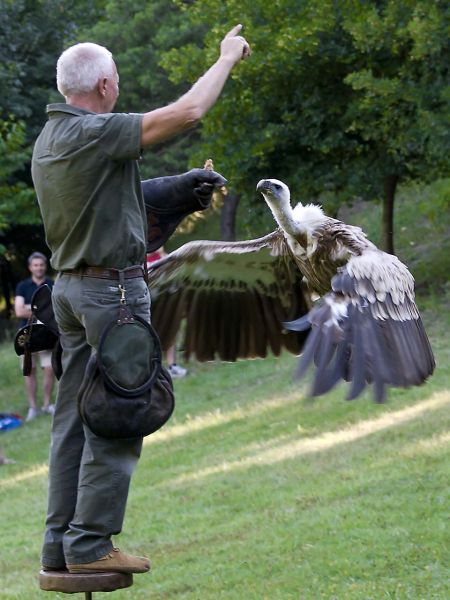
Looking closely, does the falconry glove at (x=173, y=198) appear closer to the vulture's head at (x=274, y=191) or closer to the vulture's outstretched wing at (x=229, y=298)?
the vulture's head at (x=274, y=191)

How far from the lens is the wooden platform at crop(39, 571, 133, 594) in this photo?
16.1ft

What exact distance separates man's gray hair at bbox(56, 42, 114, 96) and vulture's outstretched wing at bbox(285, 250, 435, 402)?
134 cm

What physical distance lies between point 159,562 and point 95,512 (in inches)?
124

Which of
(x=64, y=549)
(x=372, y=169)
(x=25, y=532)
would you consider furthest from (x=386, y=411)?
(x=372, y=169)

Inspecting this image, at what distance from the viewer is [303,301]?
7719mm

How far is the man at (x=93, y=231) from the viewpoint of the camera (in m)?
4.72

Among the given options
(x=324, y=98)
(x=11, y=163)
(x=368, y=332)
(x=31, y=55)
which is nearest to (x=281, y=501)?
(x=368, y=332)

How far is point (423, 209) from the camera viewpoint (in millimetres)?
17469

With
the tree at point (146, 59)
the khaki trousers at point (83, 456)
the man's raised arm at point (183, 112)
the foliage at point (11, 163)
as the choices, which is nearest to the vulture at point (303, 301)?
the khaki trousers at point (83, 456)

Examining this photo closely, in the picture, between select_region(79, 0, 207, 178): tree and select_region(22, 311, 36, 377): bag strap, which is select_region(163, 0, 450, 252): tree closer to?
select_region(79, 0, 207, 178): tree

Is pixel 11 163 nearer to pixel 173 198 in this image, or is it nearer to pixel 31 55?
pixel 31 55

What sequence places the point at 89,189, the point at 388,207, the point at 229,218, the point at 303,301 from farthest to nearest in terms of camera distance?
the point at 229,218
the point at 388,207
the point at 303,301
the point at 89,189

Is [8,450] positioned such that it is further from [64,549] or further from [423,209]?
[64,549]

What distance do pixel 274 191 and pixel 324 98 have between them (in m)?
11.6
